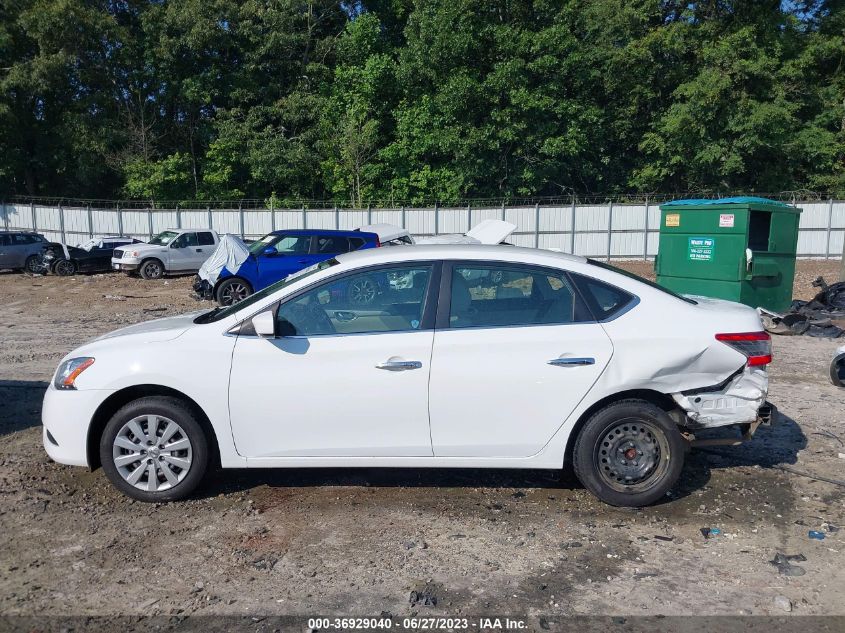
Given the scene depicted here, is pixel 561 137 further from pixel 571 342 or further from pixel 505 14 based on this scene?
pixel 571 342

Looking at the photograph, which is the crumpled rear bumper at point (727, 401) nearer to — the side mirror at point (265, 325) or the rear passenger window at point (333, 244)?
the side mirror at point (265, 325)

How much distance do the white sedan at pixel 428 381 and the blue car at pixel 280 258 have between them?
10.3 m

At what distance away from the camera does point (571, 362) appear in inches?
181

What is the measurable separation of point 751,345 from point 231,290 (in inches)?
476

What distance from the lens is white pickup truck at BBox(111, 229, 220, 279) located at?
21.1m

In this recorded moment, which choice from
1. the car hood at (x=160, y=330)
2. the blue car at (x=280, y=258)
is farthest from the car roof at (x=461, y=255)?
the blue car at (x=280, y=258)

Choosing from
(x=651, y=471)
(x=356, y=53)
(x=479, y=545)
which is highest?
(x=356, y=53)

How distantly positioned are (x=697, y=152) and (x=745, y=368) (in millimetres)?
27533

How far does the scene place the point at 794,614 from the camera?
3586 millimetres

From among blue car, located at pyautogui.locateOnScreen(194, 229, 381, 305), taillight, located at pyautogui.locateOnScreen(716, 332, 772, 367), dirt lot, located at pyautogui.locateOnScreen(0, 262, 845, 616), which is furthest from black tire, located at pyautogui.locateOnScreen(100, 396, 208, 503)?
blue car, located at pyautogui.locateOnScreen(194, 229, 381, 305)

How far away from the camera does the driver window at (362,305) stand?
15.5 feet

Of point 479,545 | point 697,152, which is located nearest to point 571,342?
point 479,545

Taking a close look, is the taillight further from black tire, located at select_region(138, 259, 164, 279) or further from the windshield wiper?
black tire, located at select_region(138, 259, 164, 279)

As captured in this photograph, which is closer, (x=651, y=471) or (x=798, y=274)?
(x=651, y=471)
